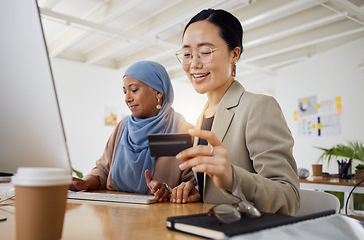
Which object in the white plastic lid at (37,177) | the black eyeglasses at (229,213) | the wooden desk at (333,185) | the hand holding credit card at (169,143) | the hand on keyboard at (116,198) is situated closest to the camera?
the white plastic lid at (37,177)

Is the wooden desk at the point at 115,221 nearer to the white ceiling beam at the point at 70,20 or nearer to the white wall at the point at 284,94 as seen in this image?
the white ceiling beam at the point at 70,20

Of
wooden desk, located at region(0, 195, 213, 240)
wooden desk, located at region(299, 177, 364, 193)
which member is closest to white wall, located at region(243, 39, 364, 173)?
wooden desk, located at region(299, 177, 364, 193)

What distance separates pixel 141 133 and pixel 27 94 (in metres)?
0.89

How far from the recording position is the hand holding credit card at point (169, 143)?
2.41 feet

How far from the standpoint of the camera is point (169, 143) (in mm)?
747

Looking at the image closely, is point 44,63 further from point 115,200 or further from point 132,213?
point 115,200

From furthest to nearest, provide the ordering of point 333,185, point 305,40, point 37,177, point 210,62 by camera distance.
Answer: point 305,40 < point 333,185 < point 210,62 < point 37,177

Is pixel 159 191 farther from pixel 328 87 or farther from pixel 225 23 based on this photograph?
pixel 328 87

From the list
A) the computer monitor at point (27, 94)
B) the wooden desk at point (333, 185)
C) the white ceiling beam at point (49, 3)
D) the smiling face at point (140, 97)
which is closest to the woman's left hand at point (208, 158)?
the computer monitor at point (27, 94)

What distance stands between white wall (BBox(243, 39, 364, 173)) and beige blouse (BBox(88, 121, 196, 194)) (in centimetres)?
521

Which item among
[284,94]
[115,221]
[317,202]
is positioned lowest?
[317,202]

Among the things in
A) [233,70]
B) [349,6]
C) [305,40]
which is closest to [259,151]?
[233,70]

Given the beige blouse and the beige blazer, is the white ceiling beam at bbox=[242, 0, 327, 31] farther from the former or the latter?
the beige blazer

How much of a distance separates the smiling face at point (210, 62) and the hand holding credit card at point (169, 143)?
1.73 feet
